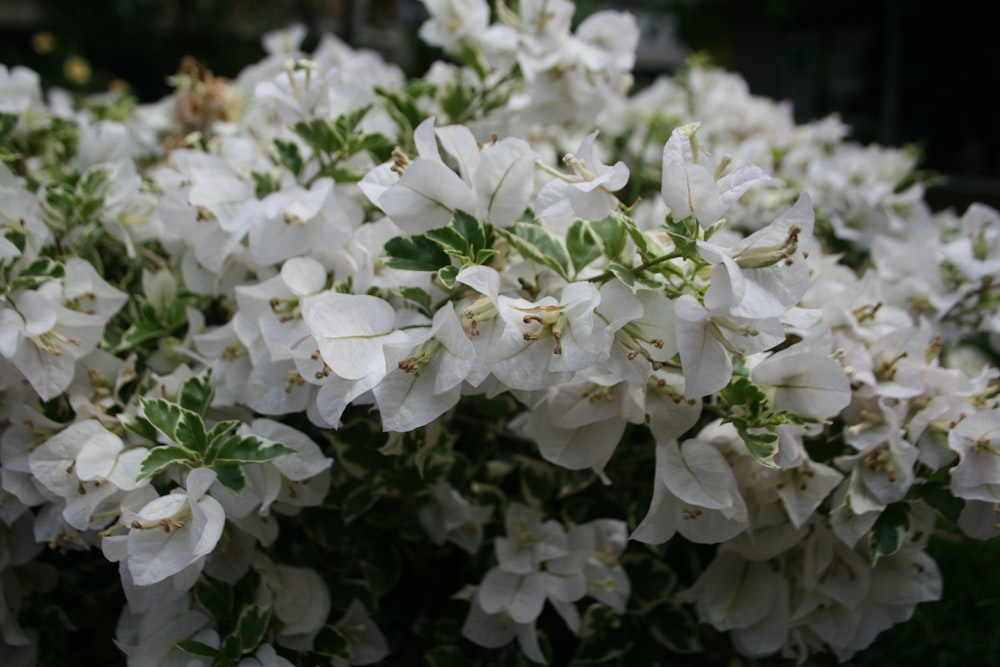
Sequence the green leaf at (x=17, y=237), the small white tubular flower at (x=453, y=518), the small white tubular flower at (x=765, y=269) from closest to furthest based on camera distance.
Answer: the small white tubular flower at (x=765, y=269), the green leaf at (x=17, y=237), the small white tubular flower at (x=453, y=518)

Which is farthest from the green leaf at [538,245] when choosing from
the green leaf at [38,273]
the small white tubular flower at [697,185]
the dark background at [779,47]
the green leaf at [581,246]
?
the dark background at [779,47]

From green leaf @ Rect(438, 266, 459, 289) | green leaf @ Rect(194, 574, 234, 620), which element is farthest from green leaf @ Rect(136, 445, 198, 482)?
green leaf @ Rect(438, 266, 459, 289)

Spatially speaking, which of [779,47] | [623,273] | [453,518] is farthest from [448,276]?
[779,47]

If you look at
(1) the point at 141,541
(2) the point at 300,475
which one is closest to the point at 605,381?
(2) the point at 300,475

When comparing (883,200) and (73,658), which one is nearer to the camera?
(73,658)

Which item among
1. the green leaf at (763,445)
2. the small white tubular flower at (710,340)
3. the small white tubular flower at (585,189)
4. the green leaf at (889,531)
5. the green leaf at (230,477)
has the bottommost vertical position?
the green leaf at (889,531)

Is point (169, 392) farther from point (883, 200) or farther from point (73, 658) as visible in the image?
point (883, 200)

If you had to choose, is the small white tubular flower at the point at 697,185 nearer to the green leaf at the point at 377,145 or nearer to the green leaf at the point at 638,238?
the green leaf at the point at 638,238
